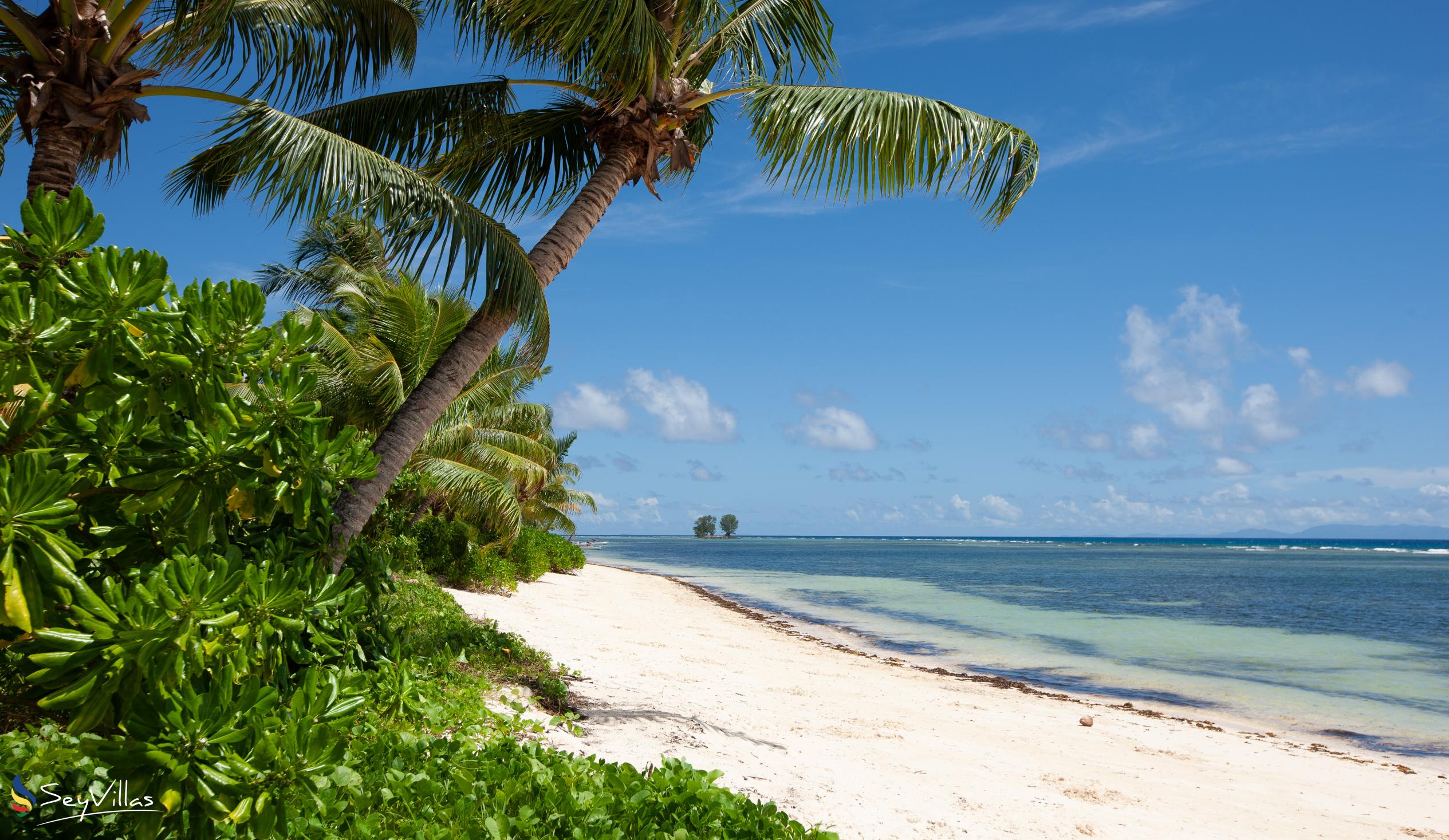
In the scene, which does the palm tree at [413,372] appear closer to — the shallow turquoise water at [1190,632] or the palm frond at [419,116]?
the palm frond at [419,116]

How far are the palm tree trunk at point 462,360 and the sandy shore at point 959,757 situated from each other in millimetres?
2106

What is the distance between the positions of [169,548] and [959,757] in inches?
257

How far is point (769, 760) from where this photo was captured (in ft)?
19.3

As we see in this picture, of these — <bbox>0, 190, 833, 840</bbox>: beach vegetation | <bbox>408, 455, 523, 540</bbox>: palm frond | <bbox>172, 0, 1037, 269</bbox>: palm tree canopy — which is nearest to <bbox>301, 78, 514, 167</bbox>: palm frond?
<bbox>172, 0, 1037, 269</bbox>: palm tree canopy

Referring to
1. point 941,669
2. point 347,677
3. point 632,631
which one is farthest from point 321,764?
point 941,669

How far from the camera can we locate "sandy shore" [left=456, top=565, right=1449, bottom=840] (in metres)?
5.47

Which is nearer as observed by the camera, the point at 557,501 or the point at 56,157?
the point at 56,157

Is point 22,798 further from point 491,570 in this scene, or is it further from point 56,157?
point 491,570

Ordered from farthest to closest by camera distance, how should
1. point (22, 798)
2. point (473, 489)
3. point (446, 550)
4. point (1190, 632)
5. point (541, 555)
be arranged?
point (541, 555), point (1190, 632), point (446, 550), point (473, 489), point (22, 798)

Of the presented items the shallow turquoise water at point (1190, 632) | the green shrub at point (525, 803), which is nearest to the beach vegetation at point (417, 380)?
the green shrub at point (525, 803)

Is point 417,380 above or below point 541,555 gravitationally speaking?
above

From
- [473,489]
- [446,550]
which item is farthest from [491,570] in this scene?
[473,489]

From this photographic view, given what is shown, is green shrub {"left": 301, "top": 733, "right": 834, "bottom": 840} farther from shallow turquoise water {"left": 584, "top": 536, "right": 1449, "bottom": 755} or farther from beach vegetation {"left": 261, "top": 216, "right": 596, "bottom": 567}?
shallow turquoise water {"left": 584, "top": 536, "right": 1449, "bottom": 755}

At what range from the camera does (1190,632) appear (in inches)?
819
